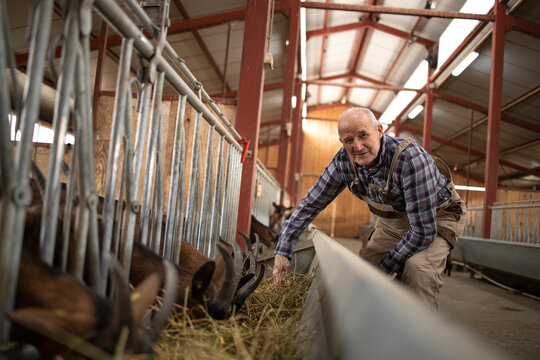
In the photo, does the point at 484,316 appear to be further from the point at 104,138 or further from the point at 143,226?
the point at 104,138

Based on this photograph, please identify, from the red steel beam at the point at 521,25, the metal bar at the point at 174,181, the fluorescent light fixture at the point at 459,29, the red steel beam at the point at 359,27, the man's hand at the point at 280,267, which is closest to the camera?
the metal bar at the point at 174,181

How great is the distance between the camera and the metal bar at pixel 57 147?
121cm

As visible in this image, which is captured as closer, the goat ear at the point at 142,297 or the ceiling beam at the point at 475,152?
the goat ear at the point at 142,297

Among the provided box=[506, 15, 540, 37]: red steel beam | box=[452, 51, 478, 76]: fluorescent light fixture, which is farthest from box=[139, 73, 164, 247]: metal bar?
box=[452, 51, 478, 76]: fluorescent light fixture

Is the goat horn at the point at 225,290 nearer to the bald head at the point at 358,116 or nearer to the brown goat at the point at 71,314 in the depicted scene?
the brown goat at the point at 71,314

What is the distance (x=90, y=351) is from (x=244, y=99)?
3962 mm

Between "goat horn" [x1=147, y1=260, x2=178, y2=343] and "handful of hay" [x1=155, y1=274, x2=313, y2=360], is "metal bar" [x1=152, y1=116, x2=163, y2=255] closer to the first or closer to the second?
"handful of hay" [x1=155, y1=274, x2=313, y2=360]

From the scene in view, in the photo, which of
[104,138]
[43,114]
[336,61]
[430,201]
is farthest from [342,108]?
[430,201]

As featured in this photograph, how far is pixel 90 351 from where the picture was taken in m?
0.93

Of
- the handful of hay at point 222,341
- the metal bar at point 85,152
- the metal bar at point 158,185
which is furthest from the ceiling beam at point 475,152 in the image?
the metal bar at point 85,152

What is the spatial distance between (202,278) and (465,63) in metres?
13.6

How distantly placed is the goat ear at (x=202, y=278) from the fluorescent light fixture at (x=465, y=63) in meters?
13.0

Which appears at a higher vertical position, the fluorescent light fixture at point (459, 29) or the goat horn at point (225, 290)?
the fluorescent light fixture at point (459, 29)

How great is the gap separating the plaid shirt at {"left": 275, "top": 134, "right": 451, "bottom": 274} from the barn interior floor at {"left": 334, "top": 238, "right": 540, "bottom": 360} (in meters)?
0.73
